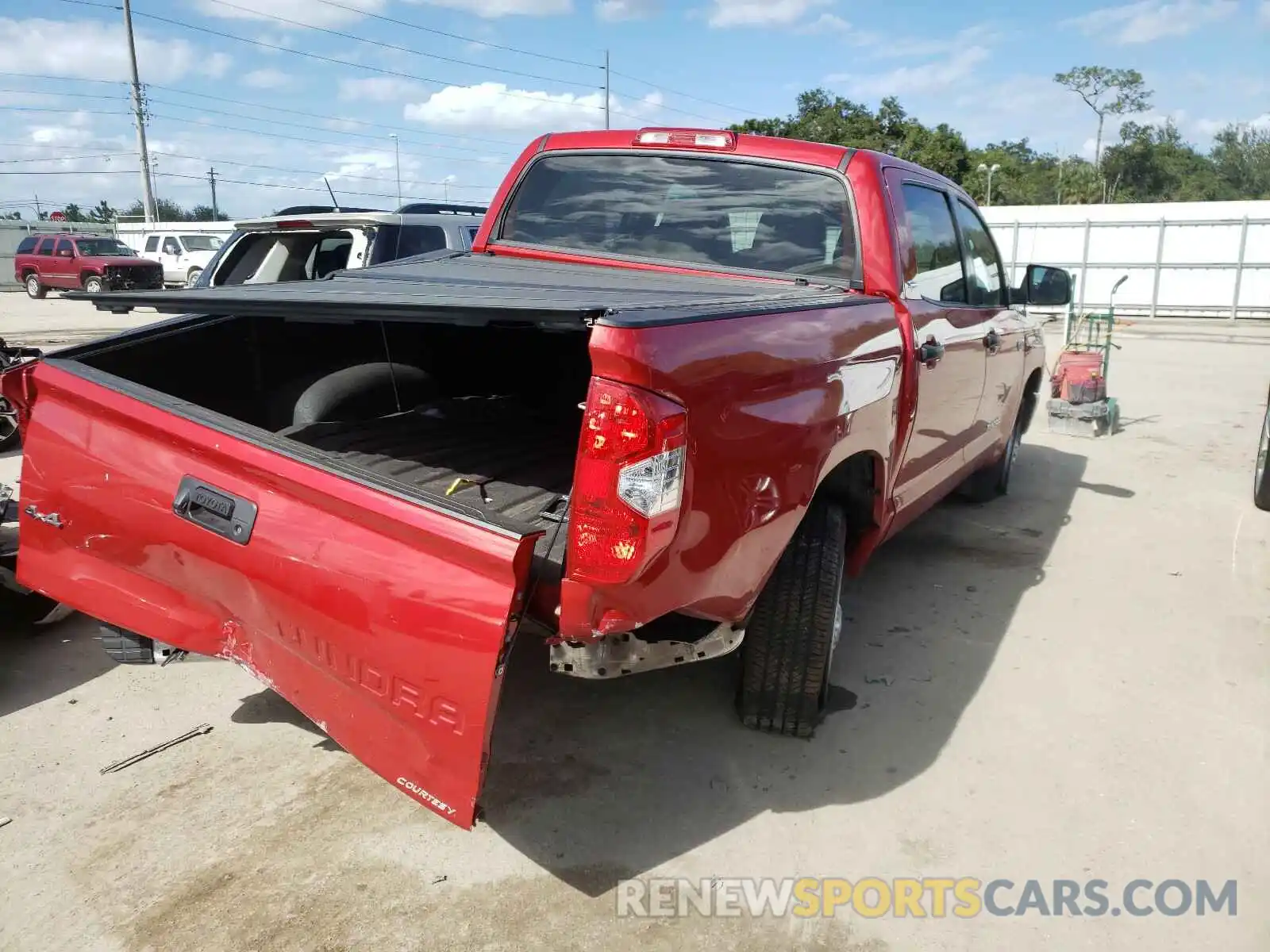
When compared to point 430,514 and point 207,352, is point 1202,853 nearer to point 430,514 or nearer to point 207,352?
point 430,514

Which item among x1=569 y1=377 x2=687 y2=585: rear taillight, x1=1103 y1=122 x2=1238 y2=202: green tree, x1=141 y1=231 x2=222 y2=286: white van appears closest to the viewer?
x1=569 y1=377 x2=687 y2=585: rear taillight

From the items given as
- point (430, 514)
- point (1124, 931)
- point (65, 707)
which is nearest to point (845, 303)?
point (430, 514)

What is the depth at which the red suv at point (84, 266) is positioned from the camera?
24.2 meters

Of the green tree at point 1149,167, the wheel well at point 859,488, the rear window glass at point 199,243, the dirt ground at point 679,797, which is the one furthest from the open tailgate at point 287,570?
the green tree at point 1149,167

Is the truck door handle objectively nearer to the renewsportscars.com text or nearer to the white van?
the renewsportscars.com text

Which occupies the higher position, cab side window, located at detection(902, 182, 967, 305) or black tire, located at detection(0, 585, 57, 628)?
cab side window, located at detection(902, 182, 967, 305)

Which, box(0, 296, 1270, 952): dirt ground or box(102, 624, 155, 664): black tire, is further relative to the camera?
box(102, 624, 155, 664): black tire

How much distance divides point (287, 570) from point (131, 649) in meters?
1.05

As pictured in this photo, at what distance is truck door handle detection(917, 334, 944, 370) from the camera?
3383 mm

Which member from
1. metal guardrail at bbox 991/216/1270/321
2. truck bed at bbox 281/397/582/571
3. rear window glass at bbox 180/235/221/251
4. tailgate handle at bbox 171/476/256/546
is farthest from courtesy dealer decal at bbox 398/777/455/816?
rear window glass at bbox 180/235/221/251

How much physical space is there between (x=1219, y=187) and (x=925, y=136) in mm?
22248

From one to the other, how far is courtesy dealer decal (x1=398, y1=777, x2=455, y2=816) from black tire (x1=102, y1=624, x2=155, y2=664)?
1222 mm

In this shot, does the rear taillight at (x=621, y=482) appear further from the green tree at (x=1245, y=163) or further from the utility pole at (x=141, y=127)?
the green tree at (x=1245, y=163)

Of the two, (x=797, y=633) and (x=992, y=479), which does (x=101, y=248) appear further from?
(x=797, y=633)
